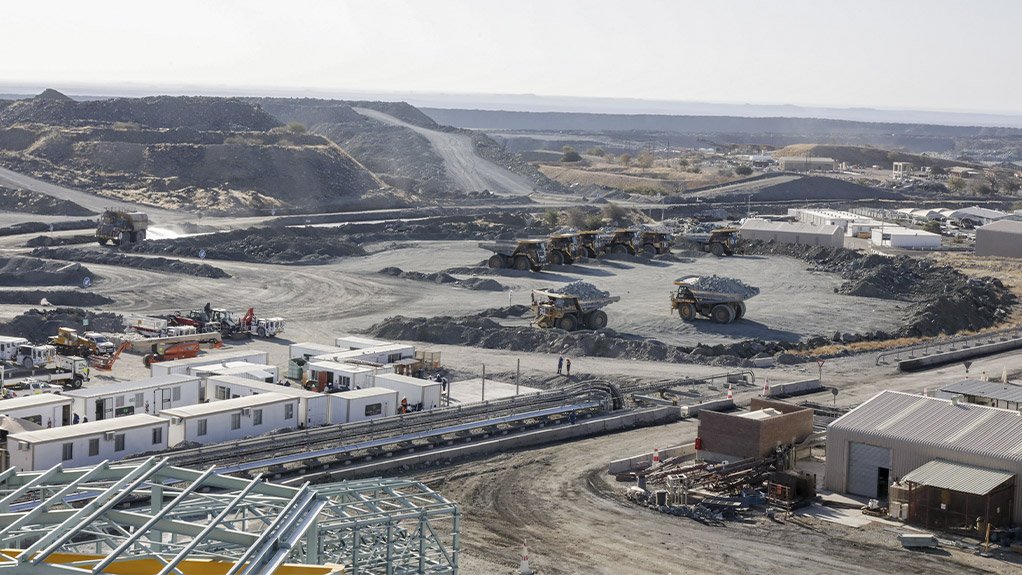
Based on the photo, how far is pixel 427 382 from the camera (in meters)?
34.1

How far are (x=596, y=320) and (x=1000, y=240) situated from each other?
3635 cm

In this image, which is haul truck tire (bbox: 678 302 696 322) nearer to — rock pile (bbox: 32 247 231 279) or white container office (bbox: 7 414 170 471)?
rock pile (bbox: 32 247 231 279)

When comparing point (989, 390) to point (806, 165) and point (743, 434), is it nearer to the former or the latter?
point (743, 434)

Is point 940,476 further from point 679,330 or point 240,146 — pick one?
point 240,146

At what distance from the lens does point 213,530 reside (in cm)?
1477

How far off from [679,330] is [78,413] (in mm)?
23120

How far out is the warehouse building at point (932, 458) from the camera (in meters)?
25.0

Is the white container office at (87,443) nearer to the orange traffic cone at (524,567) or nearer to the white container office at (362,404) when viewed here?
the white container office at (362,404)

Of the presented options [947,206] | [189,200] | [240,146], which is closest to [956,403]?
[189,200]

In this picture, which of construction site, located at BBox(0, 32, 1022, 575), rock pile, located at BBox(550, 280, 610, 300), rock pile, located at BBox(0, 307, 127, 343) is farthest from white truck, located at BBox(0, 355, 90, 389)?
rock pile, located at BBox(550, 280, 610, 300)

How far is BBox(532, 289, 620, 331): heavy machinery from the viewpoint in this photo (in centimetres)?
4606

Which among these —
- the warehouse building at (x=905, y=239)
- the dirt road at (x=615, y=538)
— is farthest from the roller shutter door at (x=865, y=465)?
the warehouse building at (x=905, y=239)

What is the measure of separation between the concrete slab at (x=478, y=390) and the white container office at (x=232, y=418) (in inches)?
219

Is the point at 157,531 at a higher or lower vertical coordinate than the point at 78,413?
higher
